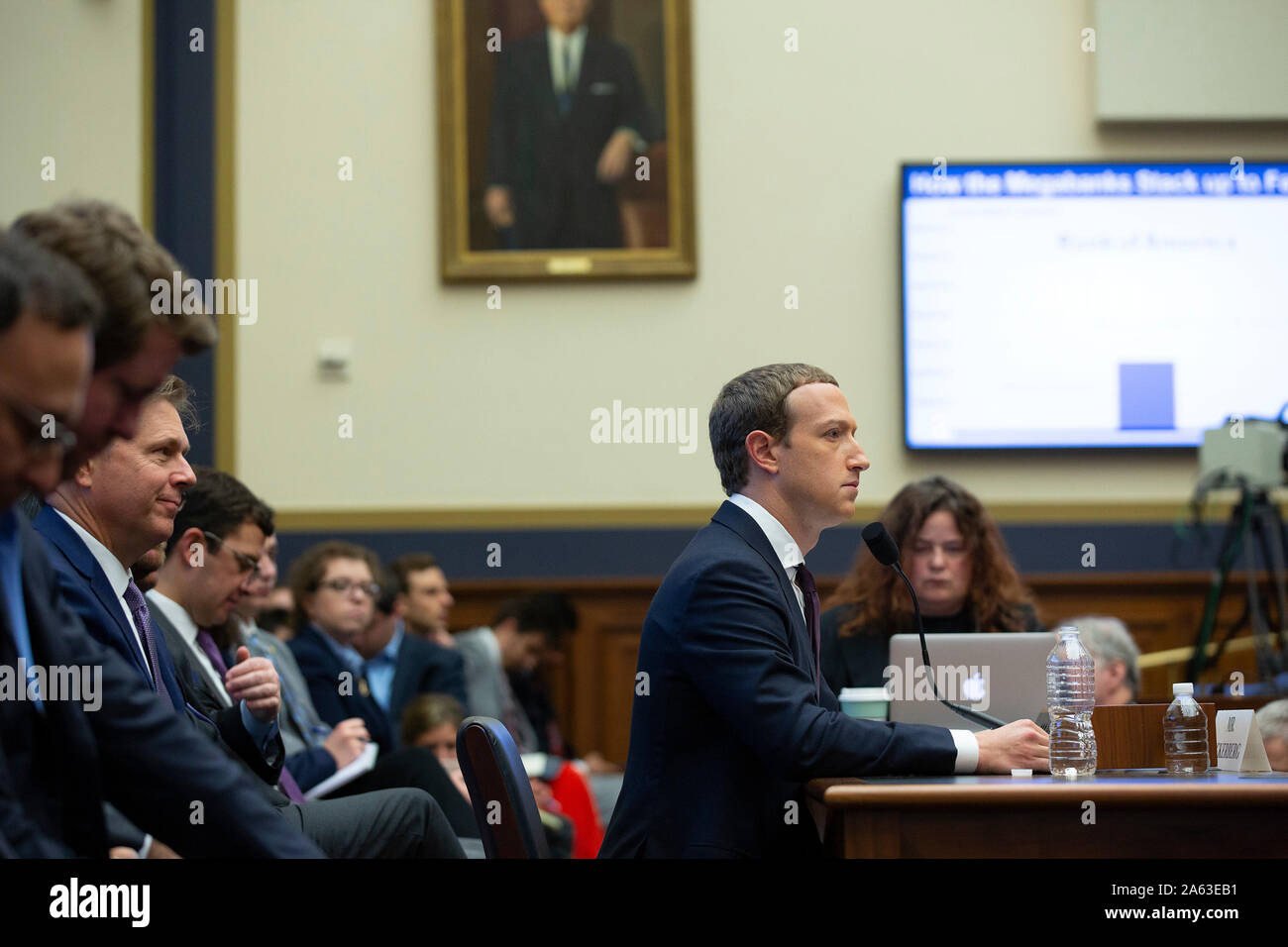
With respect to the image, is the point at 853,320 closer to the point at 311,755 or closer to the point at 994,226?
the point at 994,226

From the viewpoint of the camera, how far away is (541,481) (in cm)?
668

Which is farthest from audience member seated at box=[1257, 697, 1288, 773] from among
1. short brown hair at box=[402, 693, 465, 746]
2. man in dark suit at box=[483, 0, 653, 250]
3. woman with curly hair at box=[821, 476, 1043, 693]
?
man in dark suit at box=[483, 0, 653, 250]

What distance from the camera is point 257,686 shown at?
269 centimetres

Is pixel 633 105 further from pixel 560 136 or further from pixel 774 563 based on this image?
pixel 774 563

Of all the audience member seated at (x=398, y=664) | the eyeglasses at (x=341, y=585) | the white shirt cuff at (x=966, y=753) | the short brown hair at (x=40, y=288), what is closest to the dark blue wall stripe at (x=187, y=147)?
the audience member seated at (x=398, y=664)

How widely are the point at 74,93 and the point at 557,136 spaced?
2.29m

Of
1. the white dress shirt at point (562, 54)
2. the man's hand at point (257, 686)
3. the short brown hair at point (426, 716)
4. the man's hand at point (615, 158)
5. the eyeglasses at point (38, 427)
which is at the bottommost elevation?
the short brown hair at point (426, 716)

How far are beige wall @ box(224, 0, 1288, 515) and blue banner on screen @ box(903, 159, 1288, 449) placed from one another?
0.15m

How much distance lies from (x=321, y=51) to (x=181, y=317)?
5632 millimetres

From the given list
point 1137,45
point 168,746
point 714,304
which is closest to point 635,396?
point 714,304

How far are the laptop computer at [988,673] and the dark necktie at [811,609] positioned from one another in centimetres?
28

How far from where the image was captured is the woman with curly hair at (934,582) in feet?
12.0

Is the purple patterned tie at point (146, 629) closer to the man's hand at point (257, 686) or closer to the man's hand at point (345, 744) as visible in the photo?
the man's hand at point (257, 686)

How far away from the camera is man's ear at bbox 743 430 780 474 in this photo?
103 inches
